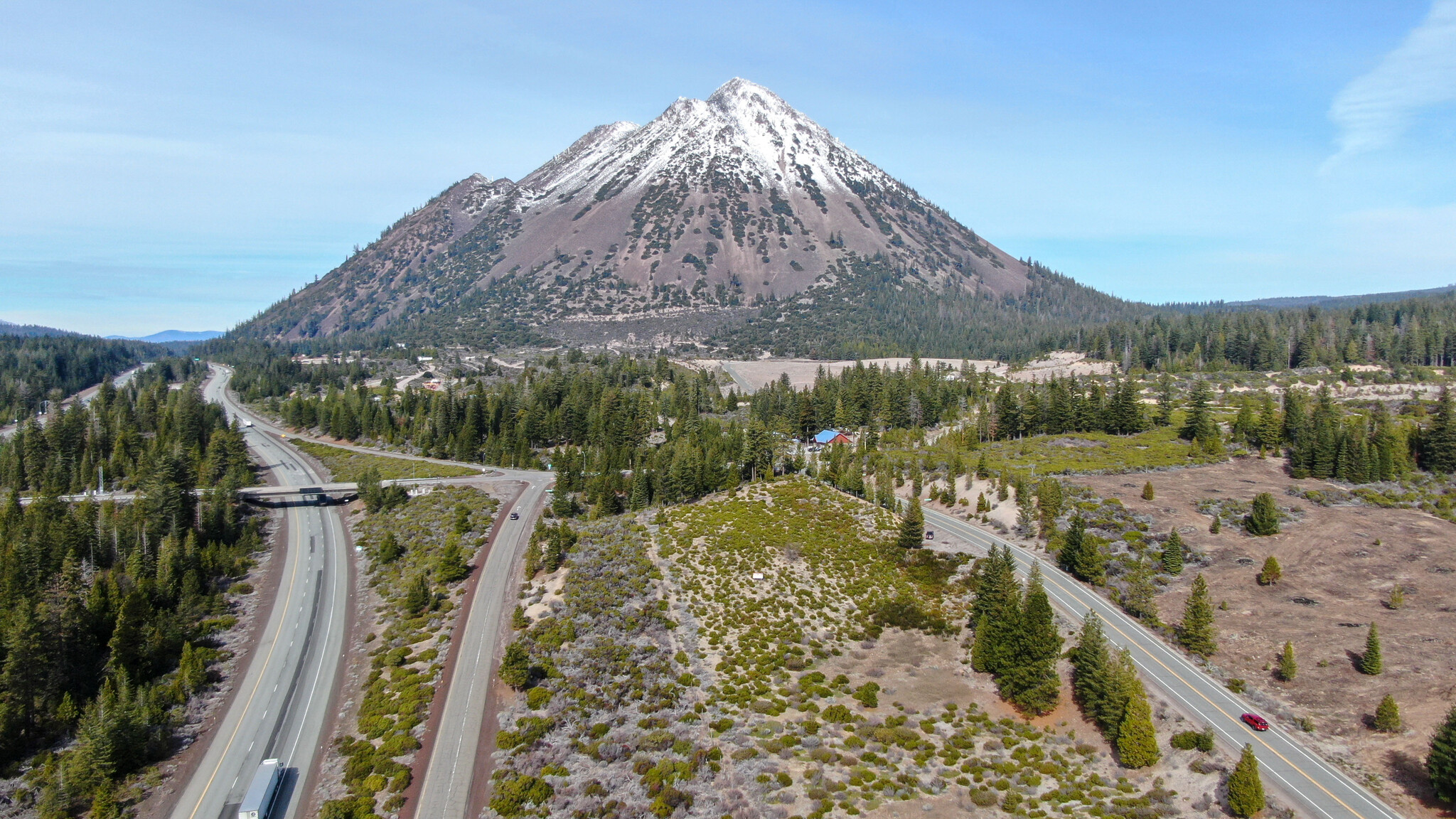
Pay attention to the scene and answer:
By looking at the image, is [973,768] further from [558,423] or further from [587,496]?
[558,423]

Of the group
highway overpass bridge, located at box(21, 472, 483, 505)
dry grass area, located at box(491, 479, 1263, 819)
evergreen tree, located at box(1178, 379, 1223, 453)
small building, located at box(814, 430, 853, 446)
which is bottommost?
dry grass area, located at box(491, 479, 1263, 819)

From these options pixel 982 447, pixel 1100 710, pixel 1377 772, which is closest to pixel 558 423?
pixel 982 447

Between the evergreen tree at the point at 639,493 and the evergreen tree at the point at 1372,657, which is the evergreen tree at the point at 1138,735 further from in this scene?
the evergreen tree at the point at 639,493

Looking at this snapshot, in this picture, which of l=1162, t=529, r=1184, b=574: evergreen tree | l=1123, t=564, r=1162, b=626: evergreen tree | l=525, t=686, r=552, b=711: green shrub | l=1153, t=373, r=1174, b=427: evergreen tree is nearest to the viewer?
l=525, t=686, r=552, b=711: green shrub

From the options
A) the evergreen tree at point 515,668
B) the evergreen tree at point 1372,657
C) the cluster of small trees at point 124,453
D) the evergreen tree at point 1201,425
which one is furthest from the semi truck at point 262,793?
the evergreen tree at point 1201,425

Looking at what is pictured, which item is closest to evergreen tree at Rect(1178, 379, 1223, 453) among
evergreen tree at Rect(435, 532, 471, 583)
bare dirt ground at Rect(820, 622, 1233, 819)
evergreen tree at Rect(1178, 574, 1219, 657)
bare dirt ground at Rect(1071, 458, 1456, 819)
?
bare dirt ground at Rect(1071, 458, 1456, 819)

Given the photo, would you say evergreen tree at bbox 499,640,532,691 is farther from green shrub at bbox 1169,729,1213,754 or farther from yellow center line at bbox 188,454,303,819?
green shrub at bbox 1169,729,1213,754

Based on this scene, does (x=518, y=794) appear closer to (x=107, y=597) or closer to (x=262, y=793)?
(x=262, y=793)
